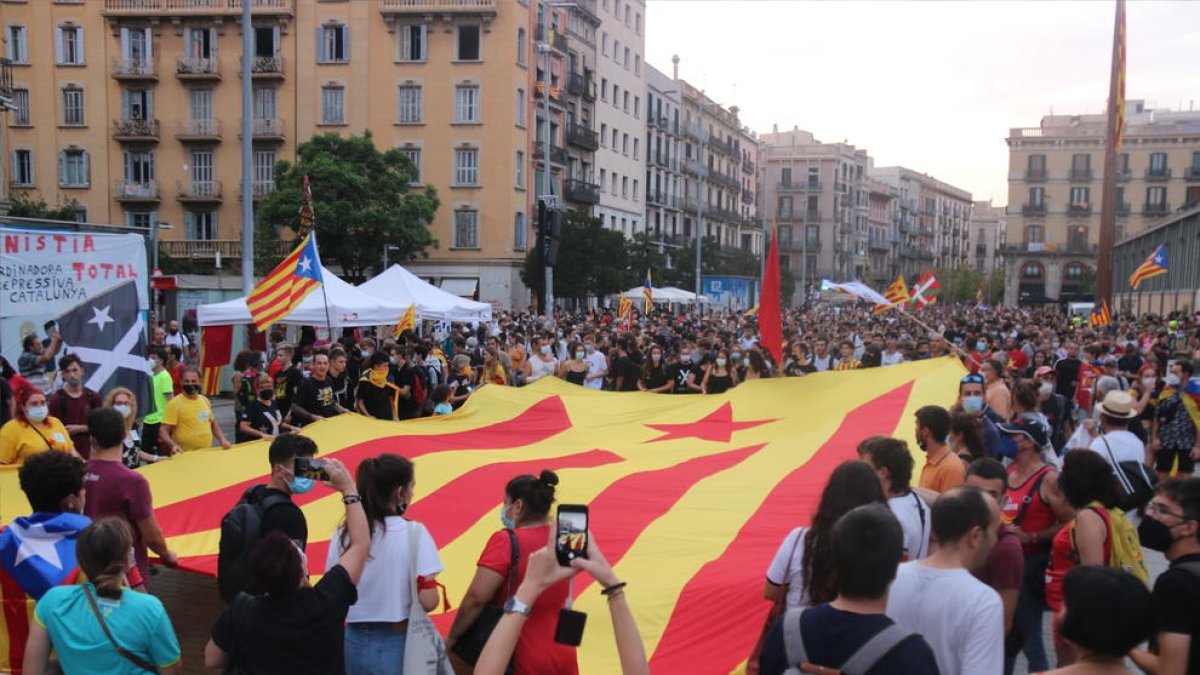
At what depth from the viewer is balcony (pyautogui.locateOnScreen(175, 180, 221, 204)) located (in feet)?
150

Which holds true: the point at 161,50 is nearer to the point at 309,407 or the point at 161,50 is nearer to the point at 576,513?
the point at 309,407

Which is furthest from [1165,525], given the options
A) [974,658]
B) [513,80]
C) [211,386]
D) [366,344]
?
[513,80]

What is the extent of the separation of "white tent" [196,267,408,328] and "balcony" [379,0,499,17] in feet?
94.6

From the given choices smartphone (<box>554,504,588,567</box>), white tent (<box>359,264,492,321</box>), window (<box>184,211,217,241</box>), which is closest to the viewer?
smartphone (<box>554,504,588,567</box>)

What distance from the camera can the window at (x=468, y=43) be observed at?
4512cm

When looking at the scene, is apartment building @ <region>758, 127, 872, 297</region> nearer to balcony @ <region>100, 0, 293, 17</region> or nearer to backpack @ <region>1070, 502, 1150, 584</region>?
balcony @ <region>100, 0, 293, 17</region>

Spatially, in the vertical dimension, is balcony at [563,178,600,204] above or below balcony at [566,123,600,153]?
below

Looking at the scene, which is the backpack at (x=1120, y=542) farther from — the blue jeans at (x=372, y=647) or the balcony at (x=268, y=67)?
the balcony at (x=268, y=67)

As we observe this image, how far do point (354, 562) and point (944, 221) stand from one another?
136897 mm

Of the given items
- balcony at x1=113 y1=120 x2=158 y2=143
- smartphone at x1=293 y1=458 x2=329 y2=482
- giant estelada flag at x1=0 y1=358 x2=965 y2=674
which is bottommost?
giant estelada flag at x1=0 y1=358 x2=965 y2=674

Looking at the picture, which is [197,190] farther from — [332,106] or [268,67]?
[332,106]

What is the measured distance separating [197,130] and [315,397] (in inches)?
1604

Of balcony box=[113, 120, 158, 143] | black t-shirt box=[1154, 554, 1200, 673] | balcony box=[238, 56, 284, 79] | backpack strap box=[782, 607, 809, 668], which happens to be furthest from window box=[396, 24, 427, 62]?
backpack strap box=[782, 607, 809, 668]

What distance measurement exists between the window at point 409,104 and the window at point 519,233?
6345 mm
